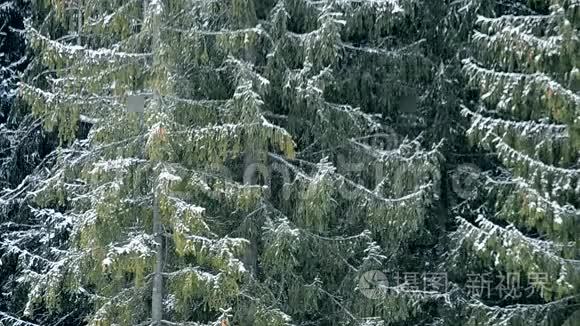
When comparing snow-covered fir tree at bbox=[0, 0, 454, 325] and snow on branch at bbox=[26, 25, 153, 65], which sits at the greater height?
snow on branch at bbox=[26, 25, 153, 65]

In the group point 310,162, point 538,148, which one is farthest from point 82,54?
point 538,148

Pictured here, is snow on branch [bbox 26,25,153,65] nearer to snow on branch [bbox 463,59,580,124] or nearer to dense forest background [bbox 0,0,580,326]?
dense forest background [bbox 0,0,580,326]

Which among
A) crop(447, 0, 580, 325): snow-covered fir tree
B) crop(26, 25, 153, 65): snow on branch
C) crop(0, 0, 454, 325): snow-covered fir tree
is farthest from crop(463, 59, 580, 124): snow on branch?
crop(26, 25, 153, 65): snow on branch

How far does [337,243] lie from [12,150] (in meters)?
6.03

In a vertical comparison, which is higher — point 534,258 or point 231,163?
point 231,163

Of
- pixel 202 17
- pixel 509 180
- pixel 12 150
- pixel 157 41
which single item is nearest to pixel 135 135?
pixel 157 41

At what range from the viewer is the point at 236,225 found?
9.27m

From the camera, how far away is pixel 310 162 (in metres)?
9.55

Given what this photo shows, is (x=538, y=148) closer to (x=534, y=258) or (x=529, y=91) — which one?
(x=529, y=91)

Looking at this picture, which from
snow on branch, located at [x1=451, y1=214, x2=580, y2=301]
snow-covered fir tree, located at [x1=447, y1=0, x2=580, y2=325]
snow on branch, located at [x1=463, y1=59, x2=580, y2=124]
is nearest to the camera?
snow on branch, located at [x1=463, y1=59, x2=580, y2=124]

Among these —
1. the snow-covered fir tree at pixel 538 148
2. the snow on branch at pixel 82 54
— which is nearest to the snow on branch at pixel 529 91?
the snow-covered fir tree at pixel 538 148

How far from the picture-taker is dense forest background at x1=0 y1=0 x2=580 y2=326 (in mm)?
7871

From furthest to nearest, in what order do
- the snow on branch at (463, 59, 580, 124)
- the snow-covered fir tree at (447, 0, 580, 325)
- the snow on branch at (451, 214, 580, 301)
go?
the snow on branch at (451, 214, 580, 301), the snow-covered fir tree at (447, 0, 580, 325), the snow on branch at (463, 59, 580, 124)

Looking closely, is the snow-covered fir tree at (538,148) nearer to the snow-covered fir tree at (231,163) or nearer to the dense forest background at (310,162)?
the dense forest background at (310,162)
